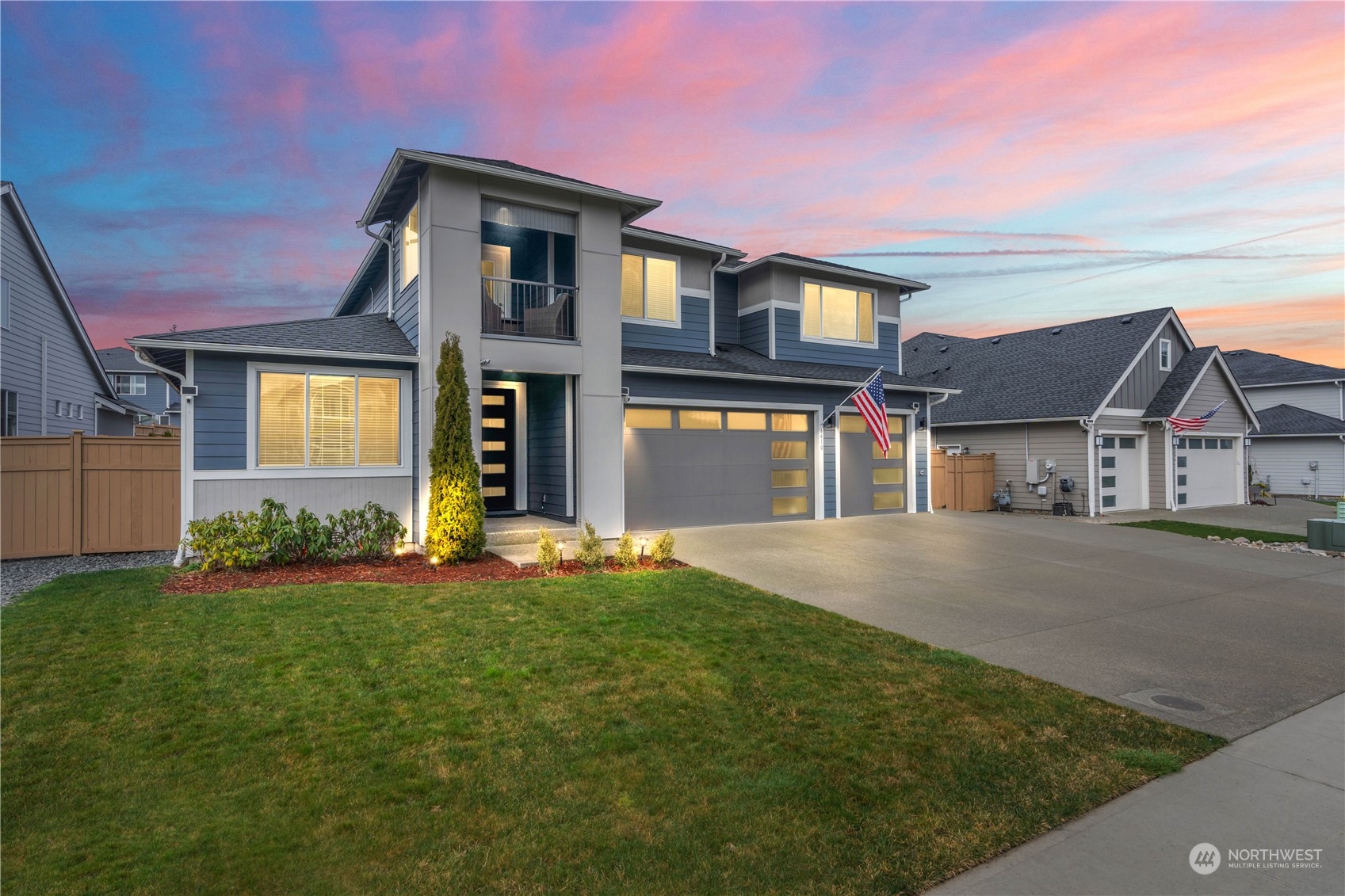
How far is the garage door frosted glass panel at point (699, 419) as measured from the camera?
534 inches

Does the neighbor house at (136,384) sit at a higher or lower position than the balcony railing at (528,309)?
higher

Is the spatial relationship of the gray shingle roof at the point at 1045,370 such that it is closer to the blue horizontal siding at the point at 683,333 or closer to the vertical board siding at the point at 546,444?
the blue horizontal siding at the point at 683,333

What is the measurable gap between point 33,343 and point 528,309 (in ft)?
45.4

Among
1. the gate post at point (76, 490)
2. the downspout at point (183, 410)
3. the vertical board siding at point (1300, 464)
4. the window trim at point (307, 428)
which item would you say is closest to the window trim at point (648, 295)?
the window trim at point (307, 428)

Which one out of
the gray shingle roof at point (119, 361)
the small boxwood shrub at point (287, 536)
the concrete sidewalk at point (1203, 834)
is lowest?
the concrete sidewalk at point (1203, 834)

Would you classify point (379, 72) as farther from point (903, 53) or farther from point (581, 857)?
point (581, 857)

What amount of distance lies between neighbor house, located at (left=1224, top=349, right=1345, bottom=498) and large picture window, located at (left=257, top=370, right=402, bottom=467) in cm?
3188

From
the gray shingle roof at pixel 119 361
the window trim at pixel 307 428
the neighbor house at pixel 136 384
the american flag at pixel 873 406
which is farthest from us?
the neighbor house at pixel 136 384

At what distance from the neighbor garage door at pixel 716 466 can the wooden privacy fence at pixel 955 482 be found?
619 centimetres

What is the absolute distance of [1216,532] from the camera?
15625mm

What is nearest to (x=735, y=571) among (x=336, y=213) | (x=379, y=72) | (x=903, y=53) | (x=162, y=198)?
(x=903, y=53)

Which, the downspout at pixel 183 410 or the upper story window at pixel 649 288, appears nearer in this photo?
the downspout at pixel 183 410

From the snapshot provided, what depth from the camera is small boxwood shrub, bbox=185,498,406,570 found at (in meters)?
8.76

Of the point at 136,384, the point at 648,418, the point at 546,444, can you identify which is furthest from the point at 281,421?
the point at 136,384
